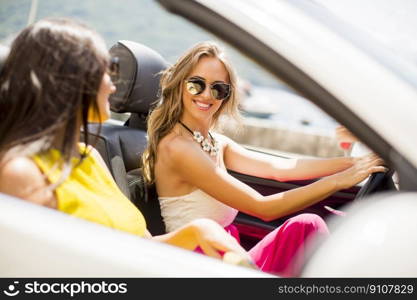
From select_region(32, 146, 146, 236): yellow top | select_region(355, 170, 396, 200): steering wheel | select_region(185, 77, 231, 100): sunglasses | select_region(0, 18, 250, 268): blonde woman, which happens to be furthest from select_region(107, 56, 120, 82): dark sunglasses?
select_region(355, 170, 396, 200): steering wheel

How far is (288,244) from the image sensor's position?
1.96m

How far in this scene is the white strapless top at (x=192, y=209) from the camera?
2.17m

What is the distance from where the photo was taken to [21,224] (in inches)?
48.8

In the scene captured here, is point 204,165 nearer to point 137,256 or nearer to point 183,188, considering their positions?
point 183,188

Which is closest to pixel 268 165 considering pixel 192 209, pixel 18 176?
pixel 192 209

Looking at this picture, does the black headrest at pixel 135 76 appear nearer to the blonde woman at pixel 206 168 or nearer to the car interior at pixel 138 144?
the car interior at pixel 138 144

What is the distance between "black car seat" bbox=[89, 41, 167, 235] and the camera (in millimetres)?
2238

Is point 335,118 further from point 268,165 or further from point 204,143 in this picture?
point 268,165

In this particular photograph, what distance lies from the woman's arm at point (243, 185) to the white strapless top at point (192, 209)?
0.07 meters

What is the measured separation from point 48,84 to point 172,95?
869 millimetres

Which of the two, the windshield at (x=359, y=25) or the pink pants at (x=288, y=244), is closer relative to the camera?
the windshield at (x=359, y=25)

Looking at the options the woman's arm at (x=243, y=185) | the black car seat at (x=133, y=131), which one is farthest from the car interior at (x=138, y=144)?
the woman's arm at (x=243, y=185)

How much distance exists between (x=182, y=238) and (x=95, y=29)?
60cm

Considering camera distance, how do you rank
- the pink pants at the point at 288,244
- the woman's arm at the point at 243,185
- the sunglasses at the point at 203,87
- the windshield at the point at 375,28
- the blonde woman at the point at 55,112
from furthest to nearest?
1. the sunglasses at the point at 203,87
2. the pink pants at the point at 288,244
3. the woman's arm at the point at 243,185
4. the blonde woman at the point at 55,112
5. the windshield at the point at 375,28
